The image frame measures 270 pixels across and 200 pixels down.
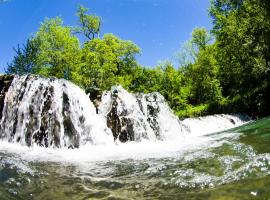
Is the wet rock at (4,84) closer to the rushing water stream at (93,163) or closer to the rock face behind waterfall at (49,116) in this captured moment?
the rock face behind waterfall at (49,116)

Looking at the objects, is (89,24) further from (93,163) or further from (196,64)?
(93,163)

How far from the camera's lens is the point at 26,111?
1438cm

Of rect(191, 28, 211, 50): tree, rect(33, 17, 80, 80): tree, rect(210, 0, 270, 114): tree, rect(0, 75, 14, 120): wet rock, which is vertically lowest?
rect(0, 75, 14, 120): wet rock

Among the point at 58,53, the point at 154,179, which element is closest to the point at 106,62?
the point at 58,53

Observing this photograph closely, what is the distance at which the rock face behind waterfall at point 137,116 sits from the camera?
16172 mm

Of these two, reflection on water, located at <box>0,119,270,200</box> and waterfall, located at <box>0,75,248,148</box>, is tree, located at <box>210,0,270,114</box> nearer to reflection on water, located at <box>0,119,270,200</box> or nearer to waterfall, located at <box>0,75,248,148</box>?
waterfall, located at <box>0,75,248,148</box>

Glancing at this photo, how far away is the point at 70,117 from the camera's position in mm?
14383

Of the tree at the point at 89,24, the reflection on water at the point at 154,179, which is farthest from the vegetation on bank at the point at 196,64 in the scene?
the reflection on water at the point at 154,179

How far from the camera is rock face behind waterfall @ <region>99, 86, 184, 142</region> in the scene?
16.2 metres

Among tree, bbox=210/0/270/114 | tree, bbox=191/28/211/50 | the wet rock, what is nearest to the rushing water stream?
the wet rock

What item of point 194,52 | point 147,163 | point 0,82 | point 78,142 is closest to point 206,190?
point 147,163

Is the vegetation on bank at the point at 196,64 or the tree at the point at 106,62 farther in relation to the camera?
the tree at the point at 106,62

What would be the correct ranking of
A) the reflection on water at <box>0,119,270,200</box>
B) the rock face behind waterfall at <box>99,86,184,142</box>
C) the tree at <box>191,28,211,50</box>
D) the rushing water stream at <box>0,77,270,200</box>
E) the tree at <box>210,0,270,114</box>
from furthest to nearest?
the tree at <box>191,28,211,50</box>, the tree at <box>210,0,270,114</box>, the rock face behind waterfall at <box>99,86,184,142</box>, the rushing water stream at <box>0,77,270,200</box>, the reflection on water at <box>0,119,270,200</box>

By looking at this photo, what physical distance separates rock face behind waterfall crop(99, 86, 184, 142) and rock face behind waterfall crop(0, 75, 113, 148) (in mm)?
926
